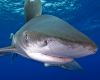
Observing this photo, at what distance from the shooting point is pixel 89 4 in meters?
19.8

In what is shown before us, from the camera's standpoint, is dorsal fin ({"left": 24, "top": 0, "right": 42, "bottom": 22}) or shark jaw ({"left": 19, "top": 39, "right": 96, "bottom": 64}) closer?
shark jaw ({"left": 19, "top": 39, "right": 96, "bottom": 64})

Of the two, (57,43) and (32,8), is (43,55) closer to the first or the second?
(57,43)

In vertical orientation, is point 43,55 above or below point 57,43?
below

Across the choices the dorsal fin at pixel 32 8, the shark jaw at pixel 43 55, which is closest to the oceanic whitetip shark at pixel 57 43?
the shark jaw at pixel 43 55

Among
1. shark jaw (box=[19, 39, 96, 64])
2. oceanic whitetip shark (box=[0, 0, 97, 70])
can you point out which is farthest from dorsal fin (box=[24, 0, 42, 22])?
shark jaw (box=[19, 39, 96, 64])

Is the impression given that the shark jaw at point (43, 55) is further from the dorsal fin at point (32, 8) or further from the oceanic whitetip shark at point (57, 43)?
the dorsal fin at point (32, 8)

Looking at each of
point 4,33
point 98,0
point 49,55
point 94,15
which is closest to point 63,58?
point 49,55

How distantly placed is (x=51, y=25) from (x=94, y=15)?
20.6m

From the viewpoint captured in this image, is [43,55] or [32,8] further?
[32,8]

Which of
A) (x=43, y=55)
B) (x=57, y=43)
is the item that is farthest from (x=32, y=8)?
(x=57, y=43)

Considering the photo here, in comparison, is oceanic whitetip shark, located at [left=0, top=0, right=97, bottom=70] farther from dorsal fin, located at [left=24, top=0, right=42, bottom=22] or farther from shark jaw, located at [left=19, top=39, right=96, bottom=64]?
dorsal fin, located at [left=24, top=0, right=42, bottom=22]

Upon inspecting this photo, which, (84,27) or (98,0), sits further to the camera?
(84,27)

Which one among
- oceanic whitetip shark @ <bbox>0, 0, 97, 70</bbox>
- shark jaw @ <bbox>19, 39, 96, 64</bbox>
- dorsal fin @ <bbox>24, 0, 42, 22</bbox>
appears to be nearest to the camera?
oceanic whitetip shark @ <bbox>0, 0, 97, 70</bbox>

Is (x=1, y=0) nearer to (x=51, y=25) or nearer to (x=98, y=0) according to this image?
(x=98, y=0)
